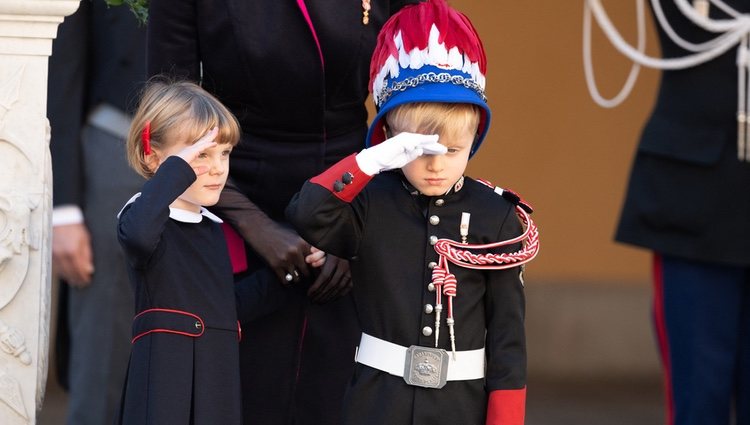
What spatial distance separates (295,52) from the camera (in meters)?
3.62

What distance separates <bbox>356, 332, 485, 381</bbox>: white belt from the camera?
11.1 feet

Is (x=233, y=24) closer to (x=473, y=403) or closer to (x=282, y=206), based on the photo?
(x=282, y=206)

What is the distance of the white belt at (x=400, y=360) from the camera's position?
3.39 metres

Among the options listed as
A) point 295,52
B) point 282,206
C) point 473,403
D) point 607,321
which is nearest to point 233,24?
point 295,52

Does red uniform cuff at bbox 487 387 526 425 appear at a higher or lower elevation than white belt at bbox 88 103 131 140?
lower

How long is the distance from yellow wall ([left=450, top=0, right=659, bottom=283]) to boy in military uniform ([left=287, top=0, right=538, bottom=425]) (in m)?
3.07

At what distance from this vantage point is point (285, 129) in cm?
369

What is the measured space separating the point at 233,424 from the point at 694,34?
1509mm

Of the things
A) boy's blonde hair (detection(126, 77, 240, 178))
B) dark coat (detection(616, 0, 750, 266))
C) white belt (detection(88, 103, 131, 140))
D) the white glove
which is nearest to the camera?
the white glove

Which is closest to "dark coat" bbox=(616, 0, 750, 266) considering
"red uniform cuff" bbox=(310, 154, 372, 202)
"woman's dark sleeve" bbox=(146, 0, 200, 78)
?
"red uniform cuff" bbox=(310, 154, 372, 202)

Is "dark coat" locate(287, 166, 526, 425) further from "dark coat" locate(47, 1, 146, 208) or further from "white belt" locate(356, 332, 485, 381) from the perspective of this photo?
"dark coat" locate(47, 1, 146, 208)

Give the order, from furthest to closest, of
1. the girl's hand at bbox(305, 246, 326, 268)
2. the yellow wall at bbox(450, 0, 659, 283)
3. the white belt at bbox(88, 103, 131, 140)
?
the yellow wall at bbox(450, 0, 659, 283)
the white belt at bbox(88, 103, 131, 140)
the girl's hand at bbox(305, 246, 326, 268)

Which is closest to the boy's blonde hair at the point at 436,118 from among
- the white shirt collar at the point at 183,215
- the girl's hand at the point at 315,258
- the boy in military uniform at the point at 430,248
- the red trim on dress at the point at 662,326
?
the boy in military uniform at the point at 430,248

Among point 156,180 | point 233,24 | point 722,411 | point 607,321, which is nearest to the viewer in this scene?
point 156,180
